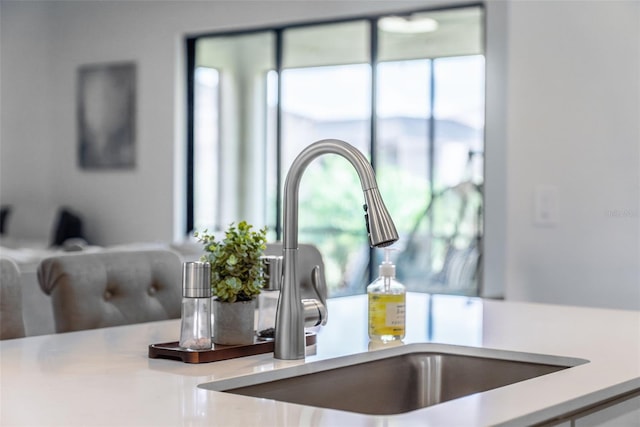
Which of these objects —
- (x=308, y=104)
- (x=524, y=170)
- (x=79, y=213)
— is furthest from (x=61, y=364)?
(x=79, y=213)

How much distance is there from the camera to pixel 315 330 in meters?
1.79

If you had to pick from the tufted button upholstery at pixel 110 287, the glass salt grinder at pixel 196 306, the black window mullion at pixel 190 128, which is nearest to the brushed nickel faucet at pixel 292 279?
the glass salt grinder at pixel 196 306

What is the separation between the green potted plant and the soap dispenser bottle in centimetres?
25

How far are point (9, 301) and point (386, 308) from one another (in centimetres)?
80

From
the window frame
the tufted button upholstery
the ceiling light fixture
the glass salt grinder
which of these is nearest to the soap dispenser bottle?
the glass salt grinder

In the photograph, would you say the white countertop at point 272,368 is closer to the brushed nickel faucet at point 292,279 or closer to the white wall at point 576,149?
the brushed nickel faucet at point 292,279

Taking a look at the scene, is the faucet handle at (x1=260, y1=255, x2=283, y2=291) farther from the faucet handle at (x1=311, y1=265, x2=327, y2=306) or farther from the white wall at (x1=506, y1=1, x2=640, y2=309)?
the white wall at (x1=506, y1=1, x2=640, y2=309)

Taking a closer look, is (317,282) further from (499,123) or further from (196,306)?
(499,123)

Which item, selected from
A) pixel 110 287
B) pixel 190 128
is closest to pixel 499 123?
pixel 190 128

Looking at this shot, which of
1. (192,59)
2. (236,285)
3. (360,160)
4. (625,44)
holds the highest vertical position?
(192,59)

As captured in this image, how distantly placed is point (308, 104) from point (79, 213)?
2.07 metres

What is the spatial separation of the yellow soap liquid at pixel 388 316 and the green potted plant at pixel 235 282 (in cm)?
25

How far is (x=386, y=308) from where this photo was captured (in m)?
1.64

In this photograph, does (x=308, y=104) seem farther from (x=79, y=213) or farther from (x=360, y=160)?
(x=360, y=160)
